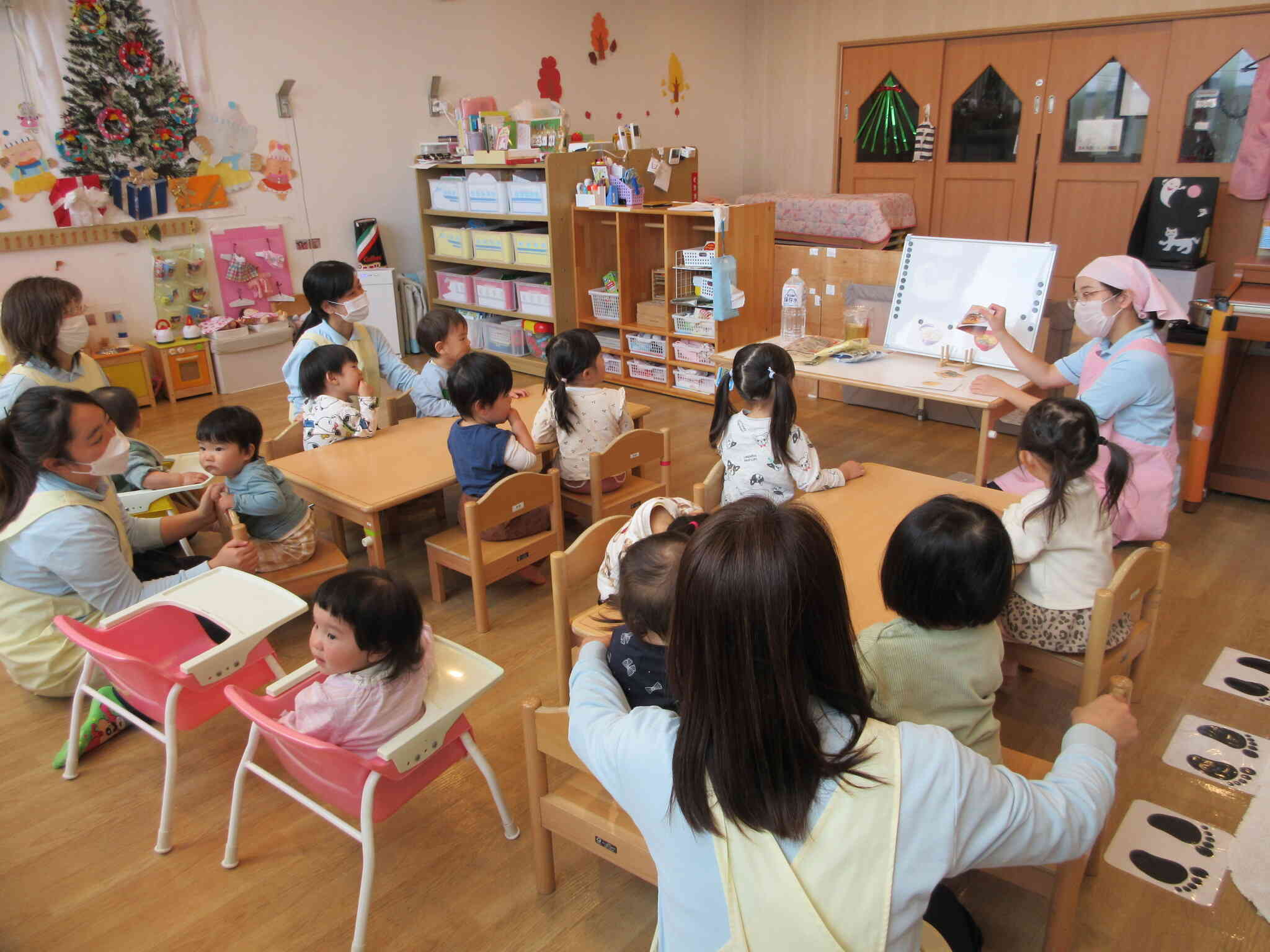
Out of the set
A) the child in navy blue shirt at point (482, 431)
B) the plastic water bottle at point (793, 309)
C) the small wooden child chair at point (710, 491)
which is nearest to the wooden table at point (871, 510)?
the small wooden child chair at point (710, 491)

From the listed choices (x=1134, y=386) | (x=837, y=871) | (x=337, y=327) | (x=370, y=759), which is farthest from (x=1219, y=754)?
(x=337, y=327)

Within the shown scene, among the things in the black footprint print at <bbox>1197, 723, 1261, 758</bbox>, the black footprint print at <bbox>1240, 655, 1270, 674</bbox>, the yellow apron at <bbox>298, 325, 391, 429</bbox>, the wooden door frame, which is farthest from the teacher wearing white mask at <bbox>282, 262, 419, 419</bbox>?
the wooden door frame

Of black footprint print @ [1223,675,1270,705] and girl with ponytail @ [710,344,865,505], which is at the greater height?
girl with ponytail @ [710,344,865,505]

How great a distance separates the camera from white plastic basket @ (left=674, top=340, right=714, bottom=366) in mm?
5195

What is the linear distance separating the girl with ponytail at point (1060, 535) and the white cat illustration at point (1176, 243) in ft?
16.3

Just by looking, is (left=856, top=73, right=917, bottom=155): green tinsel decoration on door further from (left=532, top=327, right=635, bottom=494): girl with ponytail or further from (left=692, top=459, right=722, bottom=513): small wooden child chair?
(left=692, top=459, right=722, bottom=513): small wooden child chair

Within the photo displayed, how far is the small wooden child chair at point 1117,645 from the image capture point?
1771 millimetres

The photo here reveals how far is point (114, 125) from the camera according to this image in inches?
203

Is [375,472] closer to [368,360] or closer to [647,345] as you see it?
[368,360]

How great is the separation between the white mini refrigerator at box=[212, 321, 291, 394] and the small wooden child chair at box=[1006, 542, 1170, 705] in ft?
16.9

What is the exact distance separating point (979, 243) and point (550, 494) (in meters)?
2.19

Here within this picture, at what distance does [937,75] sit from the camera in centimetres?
719

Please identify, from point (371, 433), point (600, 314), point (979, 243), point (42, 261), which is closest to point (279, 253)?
point (42, 261)

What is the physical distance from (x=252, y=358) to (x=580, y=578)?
4592 millimetres
